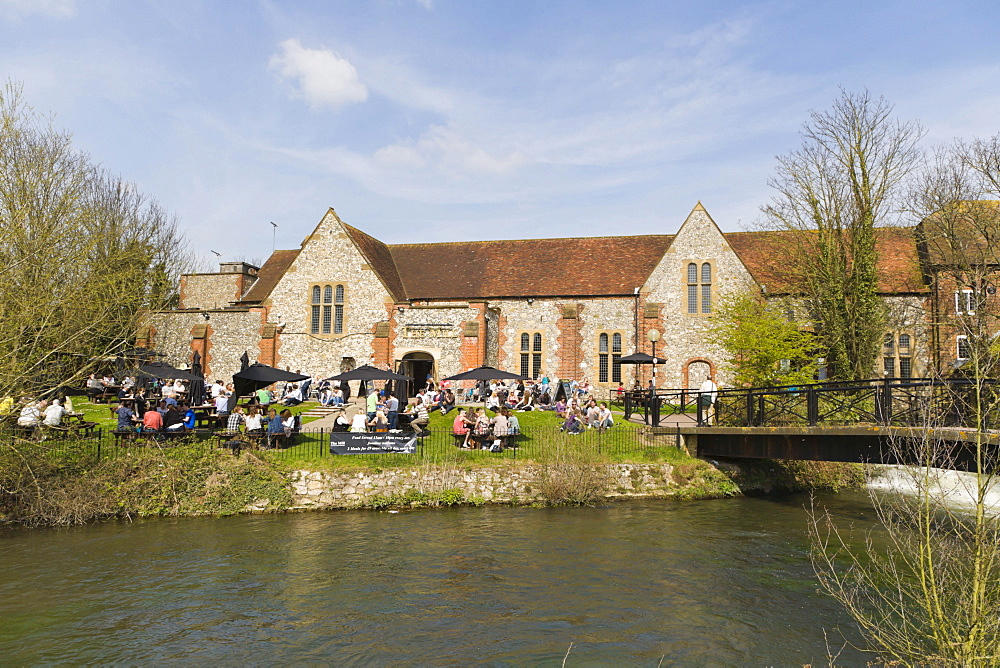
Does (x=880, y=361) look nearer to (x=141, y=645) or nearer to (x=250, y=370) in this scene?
(x=250, y=370)

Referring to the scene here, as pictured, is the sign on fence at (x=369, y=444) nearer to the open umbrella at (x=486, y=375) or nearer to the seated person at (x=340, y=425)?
the seated person at (x=340, y=425)

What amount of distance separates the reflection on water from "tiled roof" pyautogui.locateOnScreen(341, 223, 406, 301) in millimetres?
18522

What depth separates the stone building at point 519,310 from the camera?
32.9 m

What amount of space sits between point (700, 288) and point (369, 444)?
19.4 m

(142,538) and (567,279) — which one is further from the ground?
(567,279)

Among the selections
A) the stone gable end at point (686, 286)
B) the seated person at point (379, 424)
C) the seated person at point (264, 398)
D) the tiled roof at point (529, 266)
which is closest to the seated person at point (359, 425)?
the seated person at point (379, 424)

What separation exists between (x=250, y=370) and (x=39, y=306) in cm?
868

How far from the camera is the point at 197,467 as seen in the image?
1883 centimetres

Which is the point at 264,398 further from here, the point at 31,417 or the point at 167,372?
the point at 31,417

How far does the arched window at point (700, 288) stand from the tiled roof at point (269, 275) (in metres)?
21.3

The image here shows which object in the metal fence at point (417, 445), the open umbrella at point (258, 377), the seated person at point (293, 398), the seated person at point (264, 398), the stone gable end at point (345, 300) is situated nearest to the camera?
the metal fence at point (417, 445)

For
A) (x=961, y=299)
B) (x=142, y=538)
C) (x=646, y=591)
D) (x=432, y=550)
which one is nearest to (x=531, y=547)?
(x=432, y=550)

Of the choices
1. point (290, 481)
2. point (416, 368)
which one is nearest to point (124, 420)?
point (290, 481)

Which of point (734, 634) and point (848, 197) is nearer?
point (734, 634)
